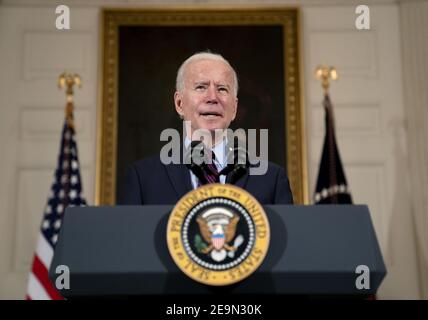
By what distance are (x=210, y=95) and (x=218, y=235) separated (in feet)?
3.17

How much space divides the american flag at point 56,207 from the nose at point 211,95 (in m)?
2.81

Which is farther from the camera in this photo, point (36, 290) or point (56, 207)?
point (56, 207)

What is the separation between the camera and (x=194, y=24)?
6137mm

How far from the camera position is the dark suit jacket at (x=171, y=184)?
2.04m

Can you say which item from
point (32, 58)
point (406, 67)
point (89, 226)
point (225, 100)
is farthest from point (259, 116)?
point (89, 226)

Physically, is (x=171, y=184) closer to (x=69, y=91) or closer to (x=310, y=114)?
(x=69, y=91)

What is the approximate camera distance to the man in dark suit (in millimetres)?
2068

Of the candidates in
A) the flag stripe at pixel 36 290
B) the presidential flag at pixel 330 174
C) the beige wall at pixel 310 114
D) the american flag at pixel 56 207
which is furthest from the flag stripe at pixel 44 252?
the presidential flag at pixel 330 174

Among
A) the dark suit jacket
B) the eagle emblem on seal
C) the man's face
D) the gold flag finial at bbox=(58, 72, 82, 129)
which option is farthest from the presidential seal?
the gold flag finial at bbox=(58, 72, 82, 129)

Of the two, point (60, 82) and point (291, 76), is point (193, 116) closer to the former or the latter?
point (60, 82)

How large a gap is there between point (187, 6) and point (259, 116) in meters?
1.27

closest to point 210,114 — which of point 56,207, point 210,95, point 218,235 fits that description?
point 210,95

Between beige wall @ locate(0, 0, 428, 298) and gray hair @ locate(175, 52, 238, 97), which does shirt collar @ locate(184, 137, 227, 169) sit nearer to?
gray hair @ locate(175, 52, 238, 97)

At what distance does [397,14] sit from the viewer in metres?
6.16
